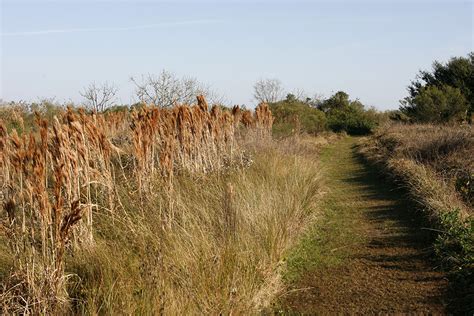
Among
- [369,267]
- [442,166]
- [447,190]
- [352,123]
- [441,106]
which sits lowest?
[369,267]

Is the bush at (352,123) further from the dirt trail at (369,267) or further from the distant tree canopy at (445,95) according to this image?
the dirt trail at (369,267)

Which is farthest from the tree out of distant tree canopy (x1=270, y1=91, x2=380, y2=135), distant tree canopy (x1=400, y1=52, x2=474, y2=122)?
distant tree canopy (x1=270, y1=91, x2=380, y2=135)

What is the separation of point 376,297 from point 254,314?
1622 millimetres

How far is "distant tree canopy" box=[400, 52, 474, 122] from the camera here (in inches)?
1044

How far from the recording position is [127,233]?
4.70m

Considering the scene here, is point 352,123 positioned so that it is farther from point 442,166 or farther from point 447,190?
point 447,190

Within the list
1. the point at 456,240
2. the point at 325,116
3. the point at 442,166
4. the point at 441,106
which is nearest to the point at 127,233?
the point at 456,240

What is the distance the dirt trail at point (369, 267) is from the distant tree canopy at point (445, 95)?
60.4 ft

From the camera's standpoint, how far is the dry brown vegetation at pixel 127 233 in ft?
11.5

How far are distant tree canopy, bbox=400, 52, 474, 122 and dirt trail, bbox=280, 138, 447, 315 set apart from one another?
18.4m

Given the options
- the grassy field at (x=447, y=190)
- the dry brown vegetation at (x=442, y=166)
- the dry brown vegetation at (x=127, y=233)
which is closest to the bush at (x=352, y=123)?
the grassy field at (x=447, y=190)

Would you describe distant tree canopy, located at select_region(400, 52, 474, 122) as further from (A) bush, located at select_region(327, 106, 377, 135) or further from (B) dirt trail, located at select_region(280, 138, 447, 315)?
(B) dirt trail, located at select_region(280, 138, 447, 315)

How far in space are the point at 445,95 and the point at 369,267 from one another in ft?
76.5

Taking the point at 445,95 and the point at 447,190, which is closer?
the point at 447,190
